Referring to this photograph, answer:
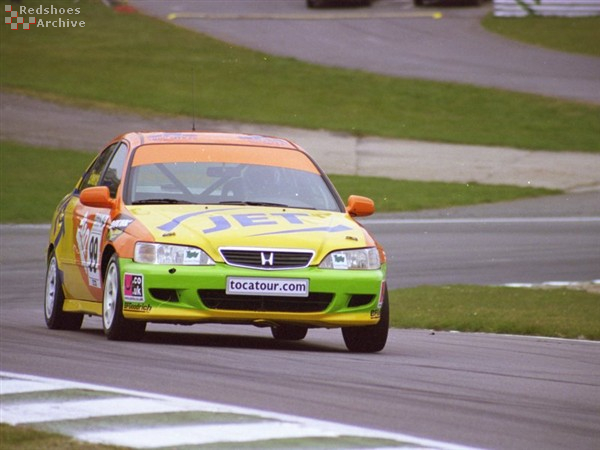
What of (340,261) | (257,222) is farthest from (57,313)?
(340,261)

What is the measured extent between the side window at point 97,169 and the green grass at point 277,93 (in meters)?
19.4

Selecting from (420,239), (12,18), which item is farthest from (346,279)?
(12,18)

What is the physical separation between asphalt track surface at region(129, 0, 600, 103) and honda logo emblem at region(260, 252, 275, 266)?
2595 centimetres

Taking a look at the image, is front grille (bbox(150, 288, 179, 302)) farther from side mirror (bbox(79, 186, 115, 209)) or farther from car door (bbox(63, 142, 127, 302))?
side mirror (bbox(79, 186, 115, 209))

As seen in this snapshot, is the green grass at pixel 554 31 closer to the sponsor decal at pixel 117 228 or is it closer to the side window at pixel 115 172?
the side window at pixel 115 172

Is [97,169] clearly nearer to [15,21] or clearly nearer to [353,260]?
[353,260]

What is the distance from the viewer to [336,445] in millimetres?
6188

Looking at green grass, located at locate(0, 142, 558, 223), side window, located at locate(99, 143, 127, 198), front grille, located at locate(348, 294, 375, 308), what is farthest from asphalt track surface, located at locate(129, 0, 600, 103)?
front grille, located at locate(348, 294, 375, 308)

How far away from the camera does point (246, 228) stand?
9945 millimetres

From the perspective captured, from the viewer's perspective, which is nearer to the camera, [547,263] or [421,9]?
[547,263]

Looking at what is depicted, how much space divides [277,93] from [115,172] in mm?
23857

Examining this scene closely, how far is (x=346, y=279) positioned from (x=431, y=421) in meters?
3.08

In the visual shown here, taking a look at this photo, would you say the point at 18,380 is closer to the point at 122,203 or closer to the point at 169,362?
the point at 169,362

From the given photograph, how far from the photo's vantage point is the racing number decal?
10.8 metres
